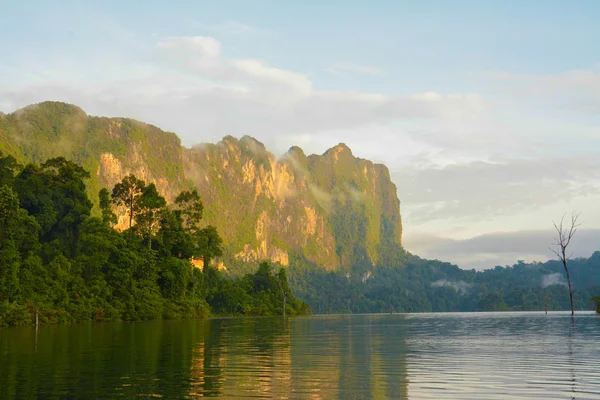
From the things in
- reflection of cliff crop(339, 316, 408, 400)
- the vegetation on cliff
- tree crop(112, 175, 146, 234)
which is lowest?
reflection of cliff crop(339, 316, 408, 400)

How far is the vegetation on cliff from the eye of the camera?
78125mm

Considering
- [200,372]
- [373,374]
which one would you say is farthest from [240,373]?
[373,374]

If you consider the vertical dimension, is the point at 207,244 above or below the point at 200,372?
above

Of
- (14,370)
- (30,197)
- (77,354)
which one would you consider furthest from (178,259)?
(14,370)

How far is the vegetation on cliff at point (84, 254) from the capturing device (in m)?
78.1

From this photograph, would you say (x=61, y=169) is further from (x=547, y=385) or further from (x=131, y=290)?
(x=547, y=385)

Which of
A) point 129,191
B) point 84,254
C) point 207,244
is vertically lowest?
point 84,254

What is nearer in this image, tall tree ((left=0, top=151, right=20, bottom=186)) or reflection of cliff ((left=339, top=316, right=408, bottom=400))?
reflection of cliff ((left=339, top=316, right=408, bottom=400))

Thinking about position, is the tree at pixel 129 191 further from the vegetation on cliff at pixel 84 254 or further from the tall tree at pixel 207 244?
the tall tree at pixel 207 244

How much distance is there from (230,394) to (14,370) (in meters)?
9.34

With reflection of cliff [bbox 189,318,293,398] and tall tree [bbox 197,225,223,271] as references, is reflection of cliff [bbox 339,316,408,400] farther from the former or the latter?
tall tree [bbox 197,225,223,271]

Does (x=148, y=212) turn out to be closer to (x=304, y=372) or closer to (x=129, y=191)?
(x=129, y=191)

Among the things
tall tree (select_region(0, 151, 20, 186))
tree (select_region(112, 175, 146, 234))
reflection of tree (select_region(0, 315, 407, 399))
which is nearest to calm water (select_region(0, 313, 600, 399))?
reflection of tree (select_region(0, 315, 407, 399))

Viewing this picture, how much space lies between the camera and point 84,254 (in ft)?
309
